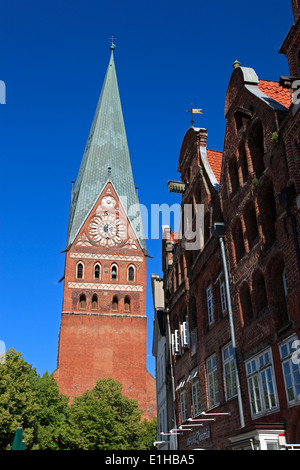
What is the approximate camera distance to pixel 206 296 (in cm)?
1689

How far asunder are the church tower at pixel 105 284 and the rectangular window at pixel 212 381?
110 ft

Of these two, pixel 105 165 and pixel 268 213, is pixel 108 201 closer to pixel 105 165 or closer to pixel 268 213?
pixel 105 165

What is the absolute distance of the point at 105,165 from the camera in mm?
62531

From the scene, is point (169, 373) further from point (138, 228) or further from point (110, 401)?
point (138, 228)

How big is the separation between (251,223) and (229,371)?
158 inches

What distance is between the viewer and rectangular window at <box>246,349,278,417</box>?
11.0 meters

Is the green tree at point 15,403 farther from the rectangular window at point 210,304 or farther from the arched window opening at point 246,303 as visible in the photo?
the arched window opening at point 246,303

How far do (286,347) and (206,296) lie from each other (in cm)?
647

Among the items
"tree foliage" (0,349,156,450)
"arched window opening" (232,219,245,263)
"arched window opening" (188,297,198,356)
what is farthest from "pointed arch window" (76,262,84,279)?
"arched window opening" (232,219,245,263)

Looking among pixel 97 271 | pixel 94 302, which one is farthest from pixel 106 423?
pixel 97 271

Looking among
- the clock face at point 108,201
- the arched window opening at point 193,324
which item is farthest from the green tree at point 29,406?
the clock face at point 108,201

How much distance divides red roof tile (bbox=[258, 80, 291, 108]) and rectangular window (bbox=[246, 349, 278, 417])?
636 centimetres
